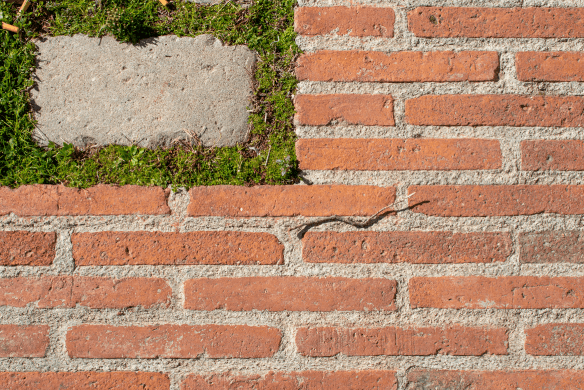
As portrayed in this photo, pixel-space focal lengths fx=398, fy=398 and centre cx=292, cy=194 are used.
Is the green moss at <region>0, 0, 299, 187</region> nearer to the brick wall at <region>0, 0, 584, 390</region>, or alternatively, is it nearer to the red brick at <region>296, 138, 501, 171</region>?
the brick wall at <region>0, 0, 584, 390</region>

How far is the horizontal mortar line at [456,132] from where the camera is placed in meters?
1.15

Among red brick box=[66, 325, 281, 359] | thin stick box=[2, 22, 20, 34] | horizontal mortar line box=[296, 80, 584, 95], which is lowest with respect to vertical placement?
red brick box=[66, 325, 281, 359]

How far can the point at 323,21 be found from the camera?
1181 millimetres

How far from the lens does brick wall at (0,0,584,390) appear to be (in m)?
1.11

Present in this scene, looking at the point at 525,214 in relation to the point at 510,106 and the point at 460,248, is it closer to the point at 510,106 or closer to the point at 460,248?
the point at 460,248

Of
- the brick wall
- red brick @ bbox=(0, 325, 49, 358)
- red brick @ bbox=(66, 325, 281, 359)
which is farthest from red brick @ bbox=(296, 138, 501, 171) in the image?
red brick @ bbox=(0, 325, 49, 358)

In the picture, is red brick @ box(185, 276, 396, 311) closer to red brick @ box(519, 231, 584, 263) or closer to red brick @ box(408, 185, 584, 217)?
red brick @ box(408, 185, 584, 217)

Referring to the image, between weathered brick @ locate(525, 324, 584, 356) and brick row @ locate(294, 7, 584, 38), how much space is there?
844 mm

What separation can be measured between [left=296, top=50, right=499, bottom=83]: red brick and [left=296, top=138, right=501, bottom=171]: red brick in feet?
0.61

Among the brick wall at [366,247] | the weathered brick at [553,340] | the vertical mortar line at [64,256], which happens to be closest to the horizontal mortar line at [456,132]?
the brick wall at [366,247]

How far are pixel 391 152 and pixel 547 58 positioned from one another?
0.53 meters

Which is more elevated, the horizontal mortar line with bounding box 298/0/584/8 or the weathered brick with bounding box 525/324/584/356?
the horizontal mortar line with bounding box 298/0/584/8

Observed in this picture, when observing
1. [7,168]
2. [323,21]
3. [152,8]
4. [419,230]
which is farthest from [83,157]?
[419,230]

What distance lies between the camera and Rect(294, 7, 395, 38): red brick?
1.17 metres
